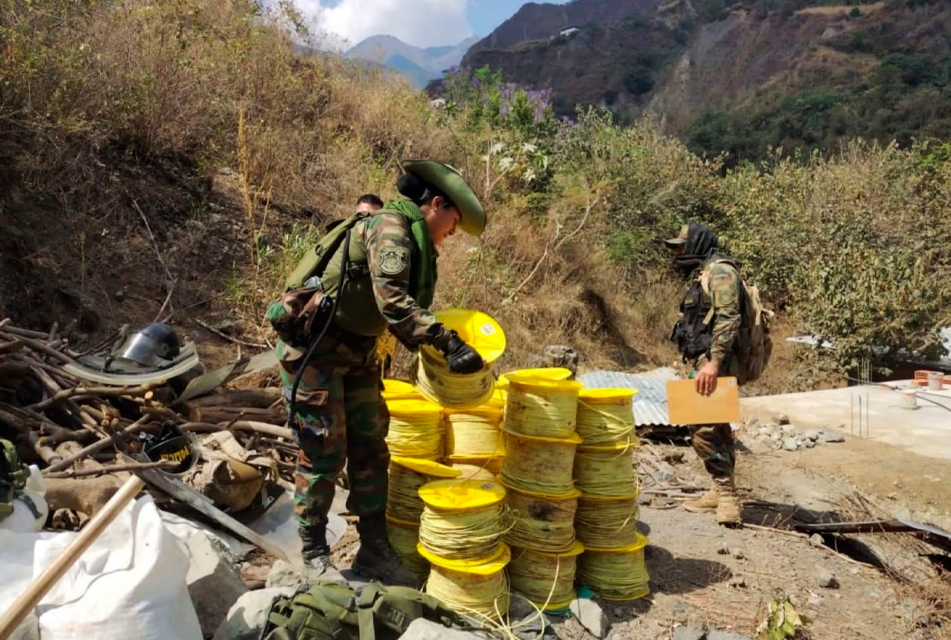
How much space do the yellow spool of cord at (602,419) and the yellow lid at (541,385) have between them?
5.2 inches

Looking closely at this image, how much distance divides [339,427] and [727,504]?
116 inches

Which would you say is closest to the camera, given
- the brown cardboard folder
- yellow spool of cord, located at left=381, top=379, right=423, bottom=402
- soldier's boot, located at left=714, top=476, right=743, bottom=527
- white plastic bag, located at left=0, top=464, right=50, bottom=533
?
white plastic bag, located at left=0, top=464, right=50, bottom=533

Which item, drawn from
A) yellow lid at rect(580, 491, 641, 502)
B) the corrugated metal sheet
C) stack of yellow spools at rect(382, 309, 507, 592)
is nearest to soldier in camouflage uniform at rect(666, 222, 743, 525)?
yellow lid at rect(580, 491, 641, 502)

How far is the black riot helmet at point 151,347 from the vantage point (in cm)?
467

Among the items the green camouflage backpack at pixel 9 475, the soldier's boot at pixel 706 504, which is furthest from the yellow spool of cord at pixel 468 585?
the soldier's boot at pixel 706 504

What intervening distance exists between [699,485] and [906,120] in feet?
130

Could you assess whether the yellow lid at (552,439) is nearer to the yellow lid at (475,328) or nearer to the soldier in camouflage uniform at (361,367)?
the yellow lid at (475,328)

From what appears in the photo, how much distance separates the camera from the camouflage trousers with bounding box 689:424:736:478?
192 inches

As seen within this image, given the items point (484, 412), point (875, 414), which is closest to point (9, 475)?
point (484, 412)

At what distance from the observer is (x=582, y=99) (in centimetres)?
6475

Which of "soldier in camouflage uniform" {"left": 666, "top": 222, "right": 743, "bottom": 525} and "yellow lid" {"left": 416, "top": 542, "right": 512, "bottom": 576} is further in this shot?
"soldier in camouflage uniform" {"left": 666, "top": 222, "right": 743, "bottom": 525}

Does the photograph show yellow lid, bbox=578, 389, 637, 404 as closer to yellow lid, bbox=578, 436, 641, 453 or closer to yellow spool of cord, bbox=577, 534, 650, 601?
yellow lid, bbox=578, 436, 641, 453

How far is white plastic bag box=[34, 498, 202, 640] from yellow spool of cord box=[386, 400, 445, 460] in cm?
135

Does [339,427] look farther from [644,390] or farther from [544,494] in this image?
[644,390]
